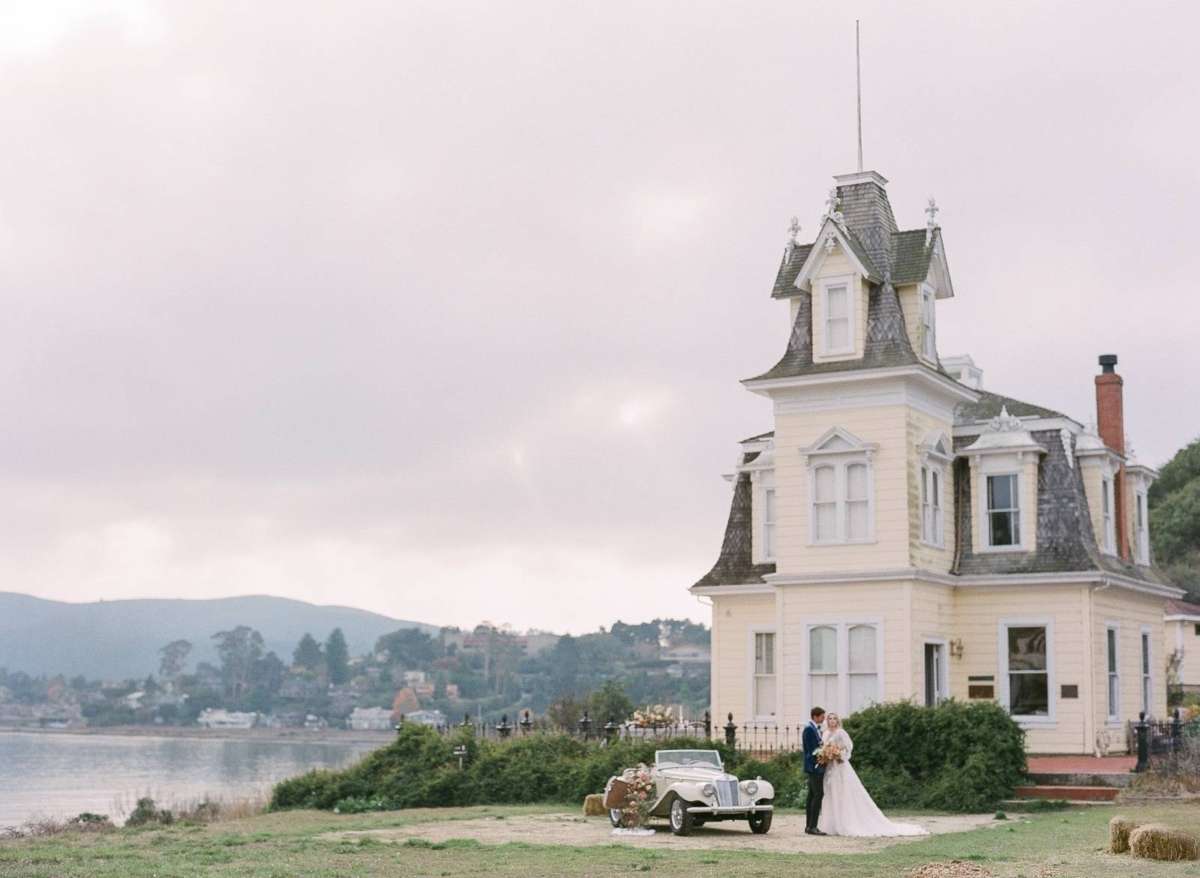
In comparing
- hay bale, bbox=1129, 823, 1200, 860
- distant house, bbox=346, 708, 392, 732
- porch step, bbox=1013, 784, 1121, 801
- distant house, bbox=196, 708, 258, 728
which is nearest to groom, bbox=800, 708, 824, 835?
hay bale, bbox=1129, 823, 1200, 860

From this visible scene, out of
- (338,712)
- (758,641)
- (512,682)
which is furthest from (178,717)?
(758,641)

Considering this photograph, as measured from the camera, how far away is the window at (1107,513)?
A: 3466cm

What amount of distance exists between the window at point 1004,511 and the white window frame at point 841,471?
3.78 meters

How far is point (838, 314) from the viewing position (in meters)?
32.7

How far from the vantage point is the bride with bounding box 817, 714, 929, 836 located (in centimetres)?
2128

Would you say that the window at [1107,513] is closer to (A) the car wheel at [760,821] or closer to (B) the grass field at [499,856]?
(B) the grass field at [499,856]

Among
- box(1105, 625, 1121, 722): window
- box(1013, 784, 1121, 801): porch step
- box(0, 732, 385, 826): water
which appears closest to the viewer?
box(1013, 784, 1121, 801): porch step

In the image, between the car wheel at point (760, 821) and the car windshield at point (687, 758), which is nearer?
the car wheel at point (760, 821)

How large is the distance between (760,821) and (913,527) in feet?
36.9

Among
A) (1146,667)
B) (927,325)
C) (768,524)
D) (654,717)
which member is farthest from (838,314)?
(1146,667)

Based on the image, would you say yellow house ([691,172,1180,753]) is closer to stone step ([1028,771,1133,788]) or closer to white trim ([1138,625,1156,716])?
white trim ([1138,625,1156,716])

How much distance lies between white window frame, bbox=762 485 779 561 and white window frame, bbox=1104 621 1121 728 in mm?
7503

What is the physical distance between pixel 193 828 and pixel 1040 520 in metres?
18.9

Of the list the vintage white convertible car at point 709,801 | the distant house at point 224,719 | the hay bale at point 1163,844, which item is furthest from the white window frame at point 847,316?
the distant house at point 224,719
